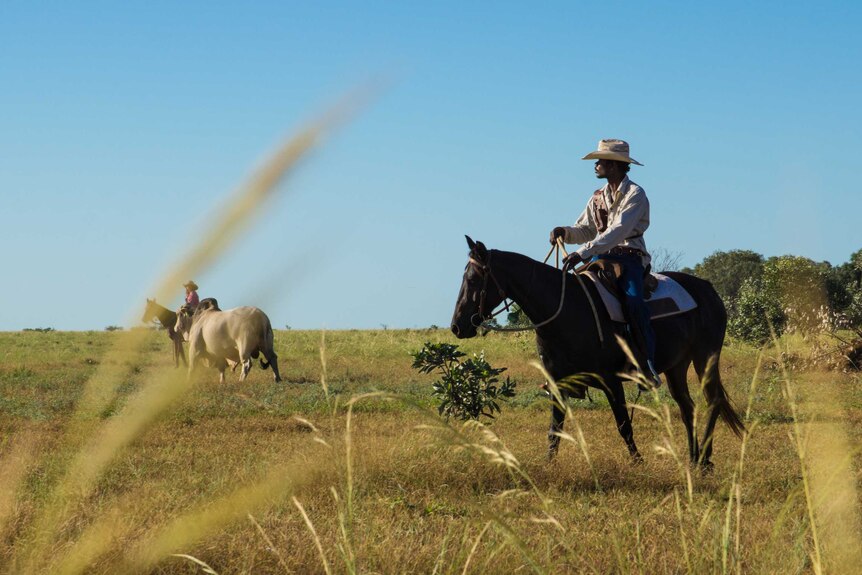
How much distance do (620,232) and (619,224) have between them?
7cm

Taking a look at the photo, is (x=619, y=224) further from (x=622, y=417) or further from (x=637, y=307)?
(x=622, y=417)

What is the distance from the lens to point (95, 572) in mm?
3656

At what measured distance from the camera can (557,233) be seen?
867 cm

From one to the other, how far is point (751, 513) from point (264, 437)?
6.12m

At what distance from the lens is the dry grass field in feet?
3.42

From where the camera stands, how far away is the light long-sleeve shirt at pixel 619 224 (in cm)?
823

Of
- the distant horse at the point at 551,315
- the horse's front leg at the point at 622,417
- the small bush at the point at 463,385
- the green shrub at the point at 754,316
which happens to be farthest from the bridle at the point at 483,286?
the green shrub at the point at 754,316

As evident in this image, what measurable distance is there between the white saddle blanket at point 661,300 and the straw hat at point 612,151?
110 centimetres

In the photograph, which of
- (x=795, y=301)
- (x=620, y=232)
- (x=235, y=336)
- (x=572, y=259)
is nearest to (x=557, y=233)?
(x=572, y=259)

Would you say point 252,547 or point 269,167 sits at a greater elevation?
point 269,167

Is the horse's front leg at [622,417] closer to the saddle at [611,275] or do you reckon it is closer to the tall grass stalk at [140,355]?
the saddle at [611,275]

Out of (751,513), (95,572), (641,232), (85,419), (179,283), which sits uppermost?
(641,232)

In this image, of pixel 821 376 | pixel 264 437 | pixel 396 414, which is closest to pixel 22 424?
pixel 264 437

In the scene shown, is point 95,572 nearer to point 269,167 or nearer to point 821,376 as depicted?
point 269,167
